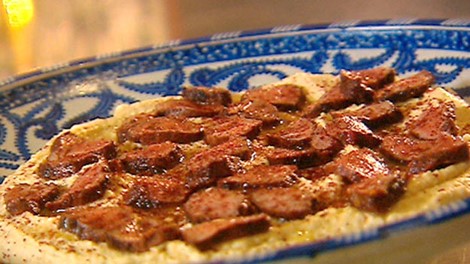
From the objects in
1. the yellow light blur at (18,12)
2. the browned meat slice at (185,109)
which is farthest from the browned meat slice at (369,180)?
the yellow light blur at (18,12)

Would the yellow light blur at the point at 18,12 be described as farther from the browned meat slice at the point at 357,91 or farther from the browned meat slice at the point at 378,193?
the browned meat slice at the point at 378,193

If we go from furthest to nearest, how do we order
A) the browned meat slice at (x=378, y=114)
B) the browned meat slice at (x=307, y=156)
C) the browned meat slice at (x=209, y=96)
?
the browned meat slice at (x=209, y=96)
the browned meat slice at (x=378, y=114)
the browned meat slice at (x=307, y=156)

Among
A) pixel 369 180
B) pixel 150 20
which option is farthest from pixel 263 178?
pixel 150 20

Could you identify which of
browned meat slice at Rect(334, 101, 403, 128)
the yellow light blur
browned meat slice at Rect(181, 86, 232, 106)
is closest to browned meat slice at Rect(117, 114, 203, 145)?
browned meat slice at Rect(181, 86, 232, 106)

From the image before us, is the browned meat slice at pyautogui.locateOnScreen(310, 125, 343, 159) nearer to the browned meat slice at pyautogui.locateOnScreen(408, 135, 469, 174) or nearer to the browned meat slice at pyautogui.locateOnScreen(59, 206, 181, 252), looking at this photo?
the browned meat slice at pyautogui.locateOnScreen(408, 135, 469, 174)

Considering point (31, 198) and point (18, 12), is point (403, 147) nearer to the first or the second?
point (31, 198)

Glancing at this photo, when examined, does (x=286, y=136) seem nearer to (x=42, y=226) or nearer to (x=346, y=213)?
(x=346, y=213)

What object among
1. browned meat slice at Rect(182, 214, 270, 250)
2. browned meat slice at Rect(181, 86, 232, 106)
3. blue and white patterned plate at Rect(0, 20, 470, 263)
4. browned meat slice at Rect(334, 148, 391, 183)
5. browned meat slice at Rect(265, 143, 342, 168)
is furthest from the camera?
blue and white patterned plate at Rect(0, 20, 470, 263)
